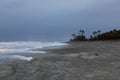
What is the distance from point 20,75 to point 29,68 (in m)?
3.89

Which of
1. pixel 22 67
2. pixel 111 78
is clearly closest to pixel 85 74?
pixel 111 78

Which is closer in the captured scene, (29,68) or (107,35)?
(29,68)

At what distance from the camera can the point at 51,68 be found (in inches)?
1096

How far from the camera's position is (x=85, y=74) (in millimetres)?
24328

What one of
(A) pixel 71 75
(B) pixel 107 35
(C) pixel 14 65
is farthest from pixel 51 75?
(B) pixel 107 35

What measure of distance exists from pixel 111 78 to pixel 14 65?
1028 cm

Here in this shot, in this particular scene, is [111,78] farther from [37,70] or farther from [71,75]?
[37,70]

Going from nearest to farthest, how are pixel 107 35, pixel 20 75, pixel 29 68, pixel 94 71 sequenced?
1. pixel 20 75
2. pixel 94 71
3. pixel 29 68
4. pixel 107 35

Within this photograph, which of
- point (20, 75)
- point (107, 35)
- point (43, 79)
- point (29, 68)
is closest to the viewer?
point (43, 79)

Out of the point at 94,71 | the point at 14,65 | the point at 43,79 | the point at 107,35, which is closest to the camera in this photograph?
the point at 43,79

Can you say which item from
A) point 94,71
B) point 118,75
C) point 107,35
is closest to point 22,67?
point 94,71

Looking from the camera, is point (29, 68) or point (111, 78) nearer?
point (111, 78)

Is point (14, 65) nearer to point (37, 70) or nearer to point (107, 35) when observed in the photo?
point (37, 70)

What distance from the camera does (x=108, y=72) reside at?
82.5 ft
